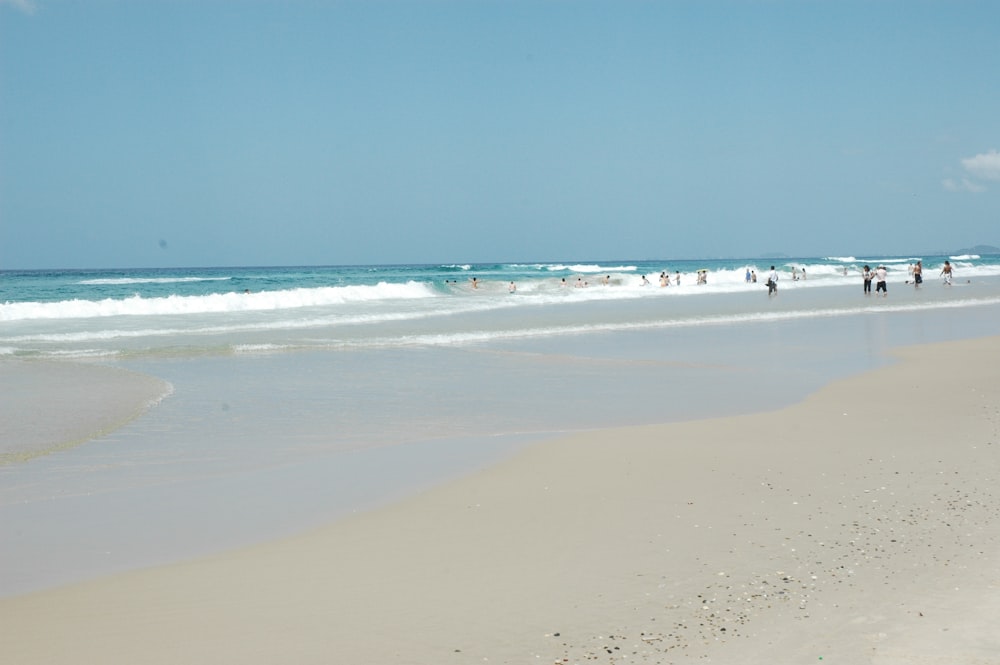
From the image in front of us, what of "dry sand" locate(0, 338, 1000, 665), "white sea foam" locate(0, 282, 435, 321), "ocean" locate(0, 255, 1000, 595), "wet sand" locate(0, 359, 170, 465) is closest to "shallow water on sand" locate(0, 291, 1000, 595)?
"ocean" locate(0, 255, 1000, 595)

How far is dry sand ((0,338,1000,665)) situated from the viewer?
4371 millimetres

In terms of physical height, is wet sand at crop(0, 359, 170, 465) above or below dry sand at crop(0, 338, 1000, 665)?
above

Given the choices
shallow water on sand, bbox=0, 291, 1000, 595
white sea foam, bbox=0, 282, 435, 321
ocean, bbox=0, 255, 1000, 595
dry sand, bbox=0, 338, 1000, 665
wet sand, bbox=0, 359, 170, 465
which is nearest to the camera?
dry sand, bbox=0, 338, 1000, 665

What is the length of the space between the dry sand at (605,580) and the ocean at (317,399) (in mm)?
756

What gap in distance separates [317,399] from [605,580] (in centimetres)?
802

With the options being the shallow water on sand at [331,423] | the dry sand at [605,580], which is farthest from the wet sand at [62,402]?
the dry sand at [605,580]

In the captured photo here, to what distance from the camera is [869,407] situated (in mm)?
11070

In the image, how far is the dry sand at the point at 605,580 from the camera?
4371 mm

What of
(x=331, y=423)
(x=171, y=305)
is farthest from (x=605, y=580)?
(x=171, y=305)

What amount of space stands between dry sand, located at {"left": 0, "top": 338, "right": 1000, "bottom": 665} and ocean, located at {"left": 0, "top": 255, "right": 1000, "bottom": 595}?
0.76 metres

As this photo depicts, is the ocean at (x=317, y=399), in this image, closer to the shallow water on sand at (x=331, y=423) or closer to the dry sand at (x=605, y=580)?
the shallow water on sand at (x=331, y=423)

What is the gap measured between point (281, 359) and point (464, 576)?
12.8 meters

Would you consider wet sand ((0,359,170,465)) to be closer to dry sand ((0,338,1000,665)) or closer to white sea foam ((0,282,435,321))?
dry sand ((0,338,1000,665))

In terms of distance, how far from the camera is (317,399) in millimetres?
12680
